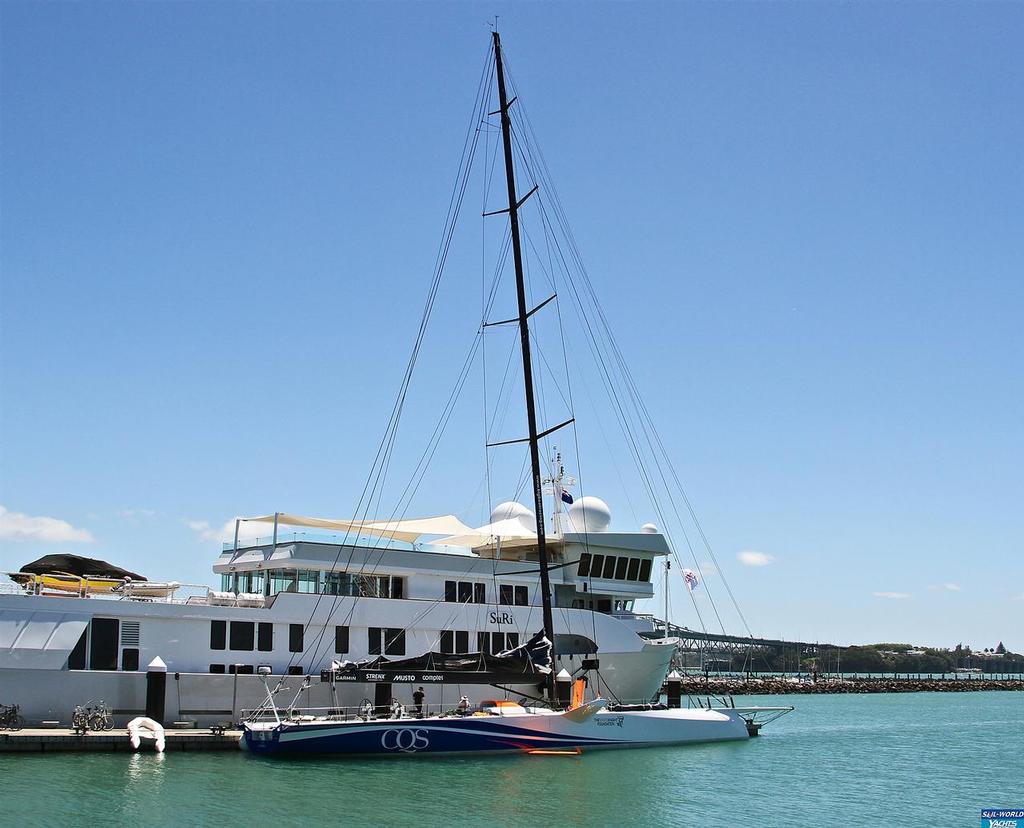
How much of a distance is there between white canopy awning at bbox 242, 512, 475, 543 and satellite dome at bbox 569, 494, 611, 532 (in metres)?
4.58

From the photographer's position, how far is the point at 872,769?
2878 centimetres

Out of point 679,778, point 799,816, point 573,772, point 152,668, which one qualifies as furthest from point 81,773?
point 799,816

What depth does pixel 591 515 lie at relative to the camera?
42.3 metres

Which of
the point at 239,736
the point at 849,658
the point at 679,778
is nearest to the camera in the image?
the point at 679,778

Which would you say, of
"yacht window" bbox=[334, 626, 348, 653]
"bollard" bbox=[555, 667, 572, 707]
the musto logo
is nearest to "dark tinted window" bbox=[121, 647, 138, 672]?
"yacht window" bbox=[334, 626, 348, 653]

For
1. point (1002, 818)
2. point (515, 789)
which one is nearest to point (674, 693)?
point (515, 789)

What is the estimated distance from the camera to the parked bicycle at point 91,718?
84.7 feet

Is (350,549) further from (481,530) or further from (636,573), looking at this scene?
(636,573)

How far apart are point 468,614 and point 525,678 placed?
18.3 ft

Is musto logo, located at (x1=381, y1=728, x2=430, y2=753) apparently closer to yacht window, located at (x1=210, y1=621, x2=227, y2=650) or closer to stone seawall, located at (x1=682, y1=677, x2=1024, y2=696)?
yacht window, located at (x1=210, y1=621, x2=227, y2=650)

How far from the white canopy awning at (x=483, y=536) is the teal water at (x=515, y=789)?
1076 centimetres

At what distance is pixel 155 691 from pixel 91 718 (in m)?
1.71

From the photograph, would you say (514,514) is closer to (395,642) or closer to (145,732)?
(395,642)

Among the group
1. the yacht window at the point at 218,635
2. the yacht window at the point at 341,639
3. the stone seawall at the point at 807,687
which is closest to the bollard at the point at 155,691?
the yacht window at the point at 218,635
